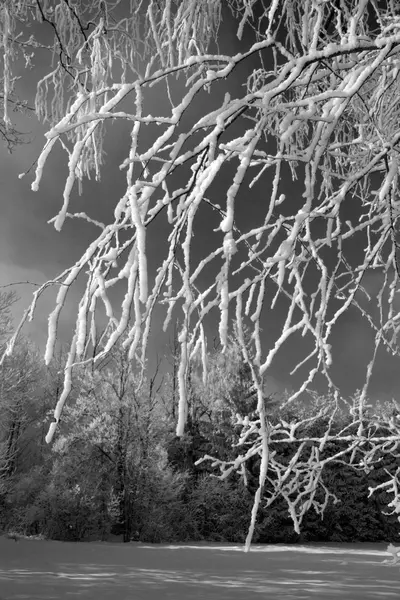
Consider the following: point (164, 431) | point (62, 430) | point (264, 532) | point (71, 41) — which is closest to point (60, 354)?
point (62, 430)

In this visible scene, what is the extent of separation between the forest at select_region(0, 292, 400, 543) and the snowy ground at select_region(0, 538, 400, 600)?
1.62 meters

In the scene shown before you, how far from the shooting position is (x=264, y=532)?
16.8 metres

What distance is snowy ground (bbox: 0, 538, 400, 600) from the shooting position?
740 centimetres

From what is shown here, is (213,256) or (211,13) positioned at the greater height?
(211,13)

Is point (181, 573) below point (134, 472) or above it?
below

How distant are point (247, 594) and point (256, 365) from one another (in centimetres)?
743

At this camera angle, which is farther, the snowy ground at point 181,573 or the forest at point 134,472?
the forest at point 134,472

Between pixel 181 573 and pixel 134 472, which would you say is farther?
pixel 134 472

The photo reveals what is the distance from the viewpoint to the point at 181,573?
9383 millimetres

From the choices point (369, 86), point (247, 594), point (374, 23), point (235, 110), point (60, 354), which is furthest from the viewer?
point (60, 354)

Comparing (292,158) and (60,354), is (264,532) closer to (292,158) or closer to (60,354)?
(60,354)

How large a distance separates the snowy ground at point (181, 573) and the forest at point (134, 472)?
1.62 metres

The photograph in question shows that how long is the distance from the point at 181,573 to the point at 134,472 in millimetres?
5545

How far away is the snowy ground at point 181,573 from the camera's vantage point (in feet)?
24.3
